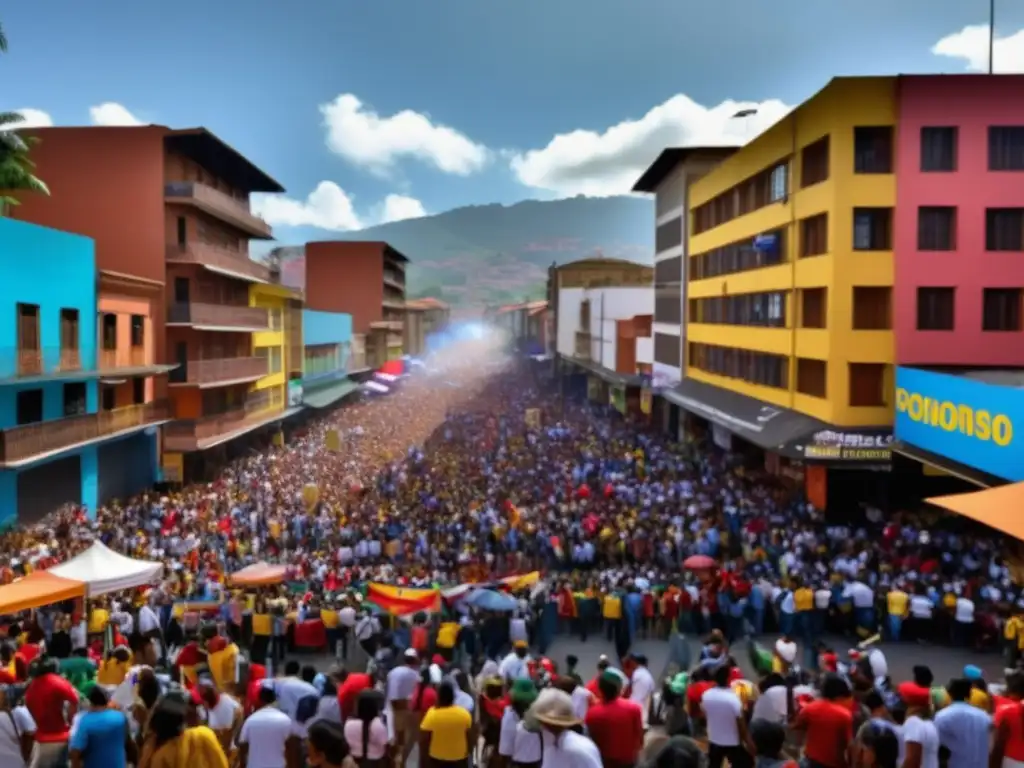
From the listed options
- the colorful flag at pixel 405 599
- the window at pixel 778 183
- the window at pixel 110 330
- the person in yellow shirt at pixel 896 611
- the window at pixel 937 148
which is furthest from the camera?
the window at pixel 110 330

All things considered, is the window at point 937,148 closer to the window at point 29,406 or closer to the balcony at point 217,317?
the window at point 29,406

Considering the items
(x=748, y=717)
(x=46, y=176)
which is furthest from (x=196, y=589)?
(x=46, y=176)

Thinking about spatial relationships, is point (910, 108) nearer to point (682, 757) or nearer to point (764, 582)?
point (764, 582)

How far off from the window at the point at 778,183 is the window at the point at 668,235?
52.5ft

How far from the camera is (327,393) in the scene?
66.8m

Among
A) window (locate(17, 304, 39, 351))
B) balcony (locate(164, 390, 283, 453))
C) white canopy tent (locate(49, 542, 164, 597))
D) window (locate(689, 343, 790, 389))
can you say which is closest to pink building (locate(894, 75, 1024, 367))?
window (locate(689, 343, 790, 389))

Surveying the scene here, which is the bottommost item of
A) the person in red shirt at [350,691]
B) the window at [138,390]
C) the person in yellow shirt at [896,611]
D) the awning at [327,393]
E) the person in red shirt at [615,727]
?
the person in yellow shirt at [896,611]

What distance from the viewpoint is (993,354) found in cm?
2638

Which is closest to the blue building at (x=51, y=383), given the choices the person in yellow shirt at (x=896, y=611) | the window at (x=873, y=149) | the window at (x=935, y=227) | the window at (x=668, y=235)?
the person in yellow shirt at (x=896, y=611)

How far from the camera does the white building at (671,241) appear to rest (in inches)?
1865

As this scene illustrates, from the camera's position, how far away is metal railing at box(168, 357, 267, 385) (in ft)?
131

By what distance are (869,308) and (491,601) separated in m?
14.9

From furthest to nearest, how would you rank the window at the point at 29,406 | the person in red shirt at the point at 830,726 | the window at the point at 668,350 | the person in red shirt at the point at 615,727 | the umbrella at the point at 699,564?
the window at the point at 668,350, the window at the point at 29,406, the umbrella at the point at 699,564, the person in red shirt at the point at 615,727, the person in red shirt at the point at 830,726

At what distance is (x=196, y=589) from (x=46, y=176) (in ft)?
85.6
